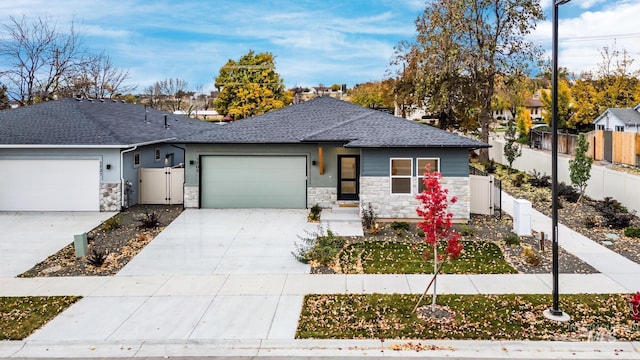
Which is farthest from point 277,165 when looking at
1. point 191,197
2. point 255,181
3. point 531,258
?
point 531,258

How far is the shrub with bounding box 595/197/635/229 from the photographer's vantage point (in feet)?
48.1

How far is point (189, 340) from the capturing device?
762 centimetres

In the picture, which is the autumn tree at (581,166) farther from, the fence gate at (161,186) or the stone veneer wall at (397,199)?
the fence gate at (161,186)

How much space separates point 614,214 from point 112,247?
1616 centimetres

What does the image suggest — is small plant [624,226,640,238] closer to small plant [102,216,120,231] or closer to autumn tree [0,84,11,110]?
small plant [102,216,120,231]

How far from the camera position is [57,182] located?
59.0ft

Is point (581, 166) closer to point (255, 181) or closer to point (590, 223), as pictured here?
point (590, 223)

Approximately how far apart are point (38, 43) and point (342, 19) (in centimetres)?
2888

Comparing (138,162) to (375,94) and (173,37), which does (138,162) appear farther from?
(173,37)

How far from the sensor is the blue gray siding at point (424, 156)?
15906 mm

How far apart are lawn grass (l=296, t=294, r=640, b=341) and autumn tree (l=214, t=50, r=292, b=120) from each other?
45.8 m

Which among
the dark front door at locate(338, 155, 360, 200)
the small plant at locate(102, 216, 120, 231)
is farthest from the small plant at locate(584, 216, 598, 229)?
the small plant at locate(102, 216, 120, 231)

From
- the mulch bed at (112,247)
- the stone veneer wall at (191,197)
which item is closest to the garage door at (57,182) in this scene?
the mulch bed at (112,247)

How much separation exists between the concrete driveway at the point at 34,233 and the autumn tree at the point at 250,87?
36463 millimetres
